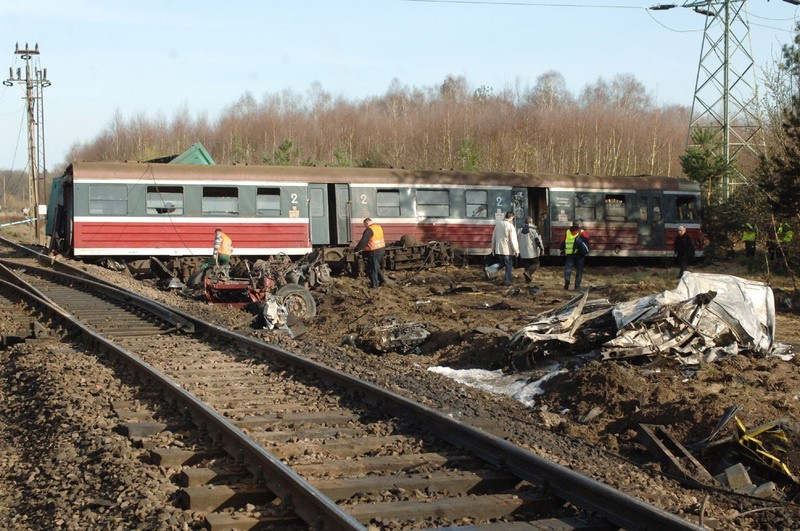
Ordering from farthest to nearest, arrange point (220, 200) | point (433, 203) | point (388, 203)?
point (433, 203) → point (388, 203) → point (220, 200)

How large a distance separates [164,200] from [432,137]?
3020 centimetres

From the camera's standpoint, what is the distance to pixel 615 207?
28.5m

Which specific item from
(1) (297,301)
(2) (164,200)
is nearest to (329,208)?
(2) (164,200)

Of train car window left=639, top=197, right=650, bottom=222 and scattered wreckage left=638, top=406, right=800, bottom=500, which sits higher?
train car window left=639, top=197, right=650, bottom=222

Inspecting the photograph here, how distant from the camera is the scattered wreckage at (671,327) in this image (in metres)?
9.37

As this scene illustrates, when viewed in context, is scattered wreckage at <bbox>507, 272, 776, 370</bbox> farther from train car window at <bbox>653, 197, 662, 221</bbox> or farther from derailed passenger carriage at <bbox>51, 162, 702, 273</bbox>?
train car window at <bbox>653, 197, 662, 221</bbox>

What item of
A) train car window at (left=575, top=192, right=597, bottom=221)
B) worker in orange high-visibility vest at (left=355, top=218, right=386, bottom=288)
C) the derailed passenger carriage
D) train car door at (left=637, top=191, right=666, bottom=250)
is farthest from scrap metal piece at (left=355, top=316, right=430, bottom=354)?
train car door at (left=637, top=191, right=666, bottom=250)

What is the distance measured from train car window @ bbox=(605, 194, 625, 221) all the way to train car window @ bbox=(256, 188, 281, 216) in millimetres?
10608

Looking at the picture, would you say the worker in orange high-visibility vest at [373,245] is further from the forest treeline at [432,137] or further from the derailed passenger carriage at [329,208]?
the forest treeline at [432,137]

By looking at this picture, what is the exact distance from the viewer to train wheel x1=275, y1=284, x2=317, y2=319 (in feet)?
49.2

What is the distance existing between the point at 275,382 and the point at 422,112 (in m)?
51.6

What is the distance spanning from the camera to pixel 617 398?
317 inches

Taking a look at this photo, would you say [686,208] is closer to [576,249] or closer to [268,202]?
[576,249]

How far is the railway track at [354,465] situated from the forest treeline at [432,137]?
31277 millimetres
